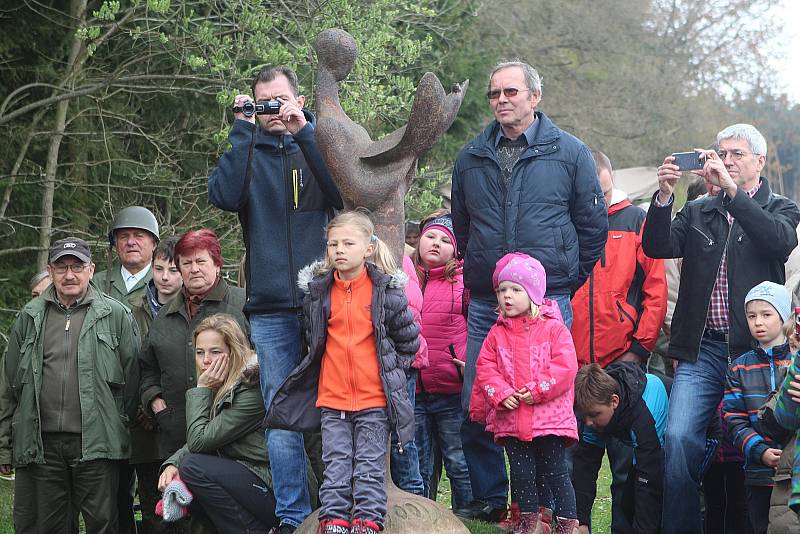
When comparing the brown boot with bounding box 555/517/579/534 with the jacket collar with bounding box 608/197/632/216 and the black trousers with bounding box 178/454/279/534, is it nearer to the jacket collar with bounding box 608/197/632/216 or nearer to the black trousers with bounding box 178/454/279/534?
the black trousers with bounding box 178/454/279/534

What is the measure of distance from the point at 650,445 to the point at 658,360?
7.79 ft

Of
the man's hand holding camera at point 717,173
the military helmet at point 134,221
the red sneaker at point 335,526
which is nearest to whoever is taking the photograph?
the red sneaker at point 335,526

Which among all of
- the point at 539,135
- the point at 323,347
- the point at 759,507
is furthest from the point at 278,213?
the point at 759,507

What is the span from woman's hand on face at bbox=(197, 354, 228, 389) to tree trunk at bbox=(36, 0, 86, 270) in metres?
4.70

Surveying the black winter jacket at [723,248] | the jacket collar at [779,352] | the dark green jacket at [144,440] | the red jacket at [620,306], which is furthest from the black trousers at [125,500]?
the jacket collar at [779,352]

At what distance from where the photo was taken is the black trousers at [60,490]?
6.31m

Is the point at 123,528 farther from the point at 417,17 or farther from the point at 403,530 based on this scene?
the point at 417,17

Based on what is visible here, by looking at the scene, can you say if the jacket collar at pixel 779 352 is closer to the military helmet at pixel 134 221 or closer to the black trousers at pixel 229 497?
the black trousers at pixel 229 497

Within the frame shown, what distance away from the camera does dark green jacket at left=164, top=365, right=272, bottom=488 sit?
6.00 m

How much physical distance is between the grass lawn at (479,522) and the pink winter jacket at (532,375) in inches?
35.4

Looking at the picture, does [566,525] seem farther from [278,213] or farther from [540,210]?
[278,213]

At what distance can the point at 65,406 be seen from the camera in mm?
6363

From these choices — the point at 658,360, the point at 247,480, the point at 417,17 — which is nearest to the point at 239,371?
the point at 247,480

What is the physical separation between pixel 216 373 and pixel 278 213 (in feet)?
3.87
